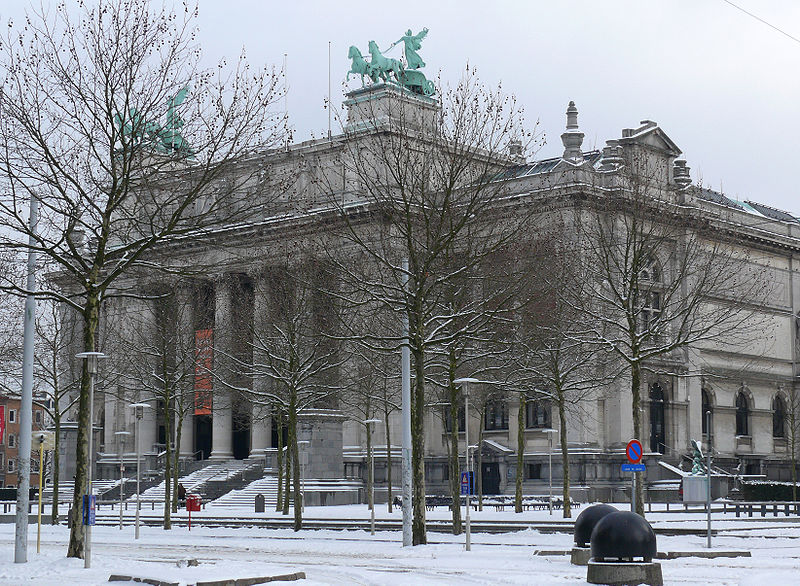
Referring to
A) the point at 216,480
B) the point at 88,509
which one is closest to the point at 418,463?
the point at 88,509

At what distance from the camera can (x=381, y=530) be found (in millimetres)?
54531

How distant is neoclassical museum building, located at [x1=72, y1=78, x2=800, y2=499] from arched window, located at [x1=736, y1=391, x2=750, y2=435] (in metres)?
0.10

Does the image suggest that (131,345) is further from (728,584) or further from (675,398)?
(728,584)

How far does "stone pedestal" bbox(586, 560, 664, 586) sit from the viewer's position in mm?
26047

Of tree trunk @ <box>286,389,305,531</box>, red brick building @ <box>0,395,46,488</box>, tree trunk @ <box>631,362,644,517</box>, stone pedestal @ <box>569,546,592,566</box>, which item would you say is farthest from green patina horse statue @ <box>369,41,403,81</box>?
red brick building @ <box>0,395,46,488</box>

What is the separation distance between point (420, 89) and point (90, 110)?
214 feet

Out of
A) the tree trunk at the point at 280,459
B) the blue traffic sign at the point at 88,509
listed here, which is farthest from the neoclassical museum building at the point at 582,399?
the blue traffic sign at the point at 88,509

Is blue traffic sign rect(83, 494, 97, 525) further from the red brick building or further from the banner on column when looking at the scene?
the red brick building

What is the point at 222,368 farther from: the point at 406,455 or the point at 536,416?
the point at 406,455

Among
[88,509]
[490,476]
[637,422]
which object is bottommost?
[490,476]

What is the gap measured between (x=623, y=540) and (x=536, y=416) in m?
65.0

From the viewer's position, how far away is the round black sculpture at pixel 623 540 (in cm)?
2622

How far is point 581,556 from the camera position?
32125mm

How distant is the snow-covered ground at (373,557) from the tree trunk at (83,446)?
543mm
